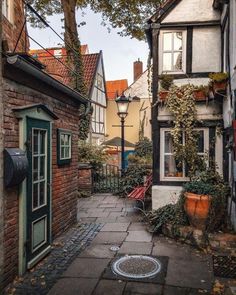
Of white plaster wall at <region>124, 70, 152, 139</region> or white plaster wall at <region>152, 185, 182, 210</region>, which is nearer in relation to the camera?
white plaster wall at <region>152, 185, 182, 210</region>

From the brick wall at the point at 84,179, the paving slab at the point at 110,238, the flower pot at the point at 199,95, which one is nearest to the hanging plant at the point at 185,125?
the flower pot at the point at 199,95

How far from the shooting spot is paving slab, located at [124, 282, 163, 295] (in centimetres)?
425

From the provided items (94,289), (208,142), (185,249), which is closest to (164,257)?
(185,249)

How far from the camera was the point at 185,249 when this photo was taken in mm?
6023

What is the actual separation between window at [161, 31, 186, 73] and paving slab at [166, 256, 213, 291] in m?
5.22

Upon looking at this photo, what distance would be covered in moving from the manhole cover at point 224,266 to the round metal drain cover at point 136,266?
3.12 ft

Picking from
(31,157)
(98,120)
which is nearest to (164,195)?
(31,157)

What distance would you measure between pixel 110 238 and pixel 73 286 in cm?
238

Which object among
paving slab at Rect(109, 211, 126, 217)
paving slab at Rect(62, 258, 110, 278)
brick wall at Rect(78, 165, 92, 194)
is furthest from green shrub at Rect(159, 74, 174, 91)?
brick wall at Rect(78, 165, 92, 194)

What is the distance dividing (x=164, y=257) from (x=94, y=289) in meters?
1.69

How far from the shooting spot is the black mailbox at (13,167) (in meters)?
4.18

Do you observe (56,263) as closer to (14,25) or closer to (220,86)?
(14,25)

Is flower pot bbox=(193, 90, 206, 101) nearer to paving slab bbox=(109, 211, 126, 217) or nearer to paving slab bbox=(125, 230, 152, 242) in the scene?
paving slab bbox=(125, 230, 152, 242)

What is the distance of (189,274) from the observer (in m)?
4.84
